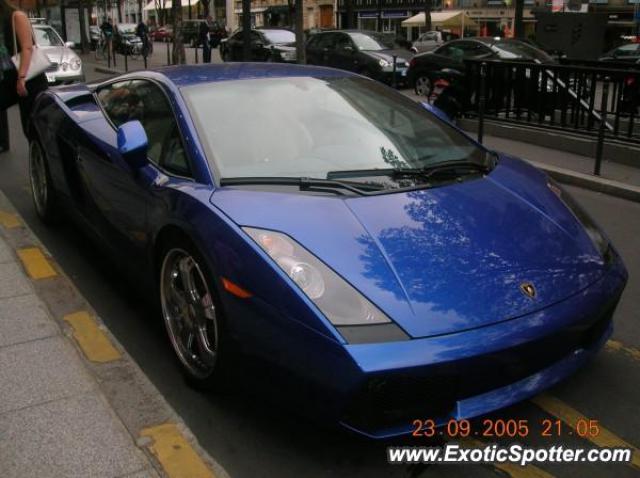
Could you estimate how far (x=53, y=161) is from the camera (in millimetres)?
4949

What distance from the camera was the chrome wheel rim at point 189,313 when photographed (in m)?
3.00

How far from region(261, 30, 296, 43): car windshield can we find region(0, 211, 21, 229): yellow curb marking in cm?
1713

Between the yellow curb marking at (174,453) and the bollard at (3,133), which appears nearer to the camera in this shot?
the yellow curb marking at (174,453)

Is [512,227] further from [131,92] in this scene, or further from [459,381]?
[131,92]

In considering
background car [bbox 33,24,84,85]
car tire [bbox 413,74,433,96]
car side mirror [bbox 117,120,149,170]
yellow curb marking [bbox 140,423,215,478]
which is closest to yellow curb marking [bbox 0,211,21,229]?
car side mirror [bbox 117,120,149,170]

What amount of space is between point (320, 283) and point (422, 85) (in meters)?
15.2

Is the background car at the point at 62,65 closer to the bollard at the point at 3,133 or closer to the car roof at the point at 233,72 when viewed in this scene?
the bollard at the point at 3,133

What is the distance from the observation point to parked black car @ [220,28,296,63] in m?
21.1

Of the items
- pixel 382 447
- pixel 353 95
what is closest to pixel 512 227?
pixel 382 447

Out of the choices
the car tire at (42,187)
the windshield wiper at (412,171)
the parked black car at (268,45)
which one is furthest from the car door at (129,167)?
the parked black car at (268,45)

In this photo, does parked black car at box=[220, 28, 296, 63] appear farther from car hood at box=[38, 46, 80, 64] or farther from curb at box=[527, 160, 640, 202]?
curb at box=[527, 160, 640, 202]

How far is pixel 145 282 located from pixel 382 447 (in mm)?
1537

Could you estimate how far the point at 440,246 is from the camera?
273 cm

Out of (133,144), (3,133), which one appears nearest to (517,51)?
(3,133)
